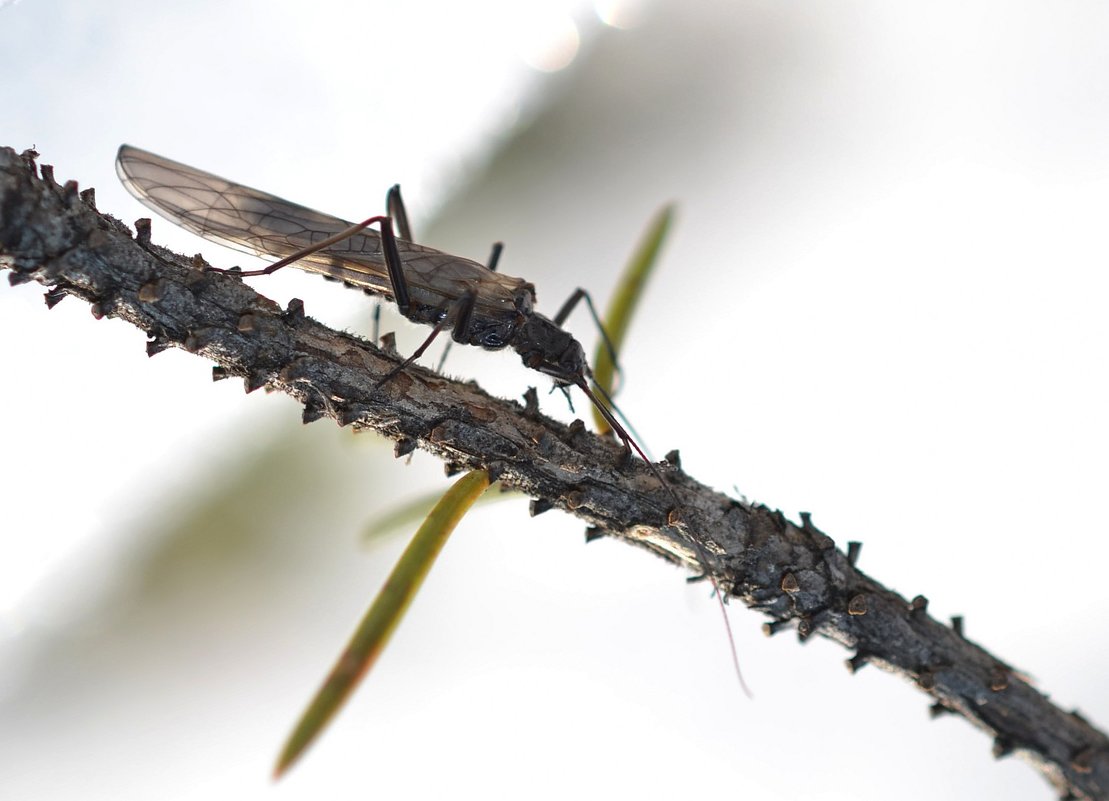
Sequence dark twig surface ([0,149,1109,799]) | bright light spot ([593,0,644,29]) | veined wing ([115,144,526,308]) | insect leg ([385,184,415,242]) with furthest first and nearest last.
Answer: bright light spot ([593,0,644,29]) < insect leg ([385,184,415,242]) < veined wing ([115,144,526,308]) < dark twig surface ([0,149,1109,799])

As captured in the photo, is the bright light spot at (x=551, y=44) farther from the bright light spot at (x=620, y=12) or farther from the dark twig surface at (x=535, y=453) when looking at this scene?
the dark twig surface at (x=535, y=453)

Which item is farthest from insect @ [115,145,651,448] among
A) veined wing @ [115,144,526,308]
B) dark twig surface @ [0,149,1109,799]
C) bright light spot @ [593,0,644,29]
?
bright light spot @ [593,0,644,29]

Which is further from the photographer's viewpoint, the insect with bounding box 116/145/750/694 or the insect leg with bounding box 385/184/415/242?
the insect leg with bounding box 385/184/415/242

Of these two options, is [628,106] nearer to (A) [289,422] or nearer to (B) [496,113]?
(B) [496,113]

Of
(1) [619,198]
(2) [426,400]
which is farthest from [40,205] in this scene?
(1) [619,198]

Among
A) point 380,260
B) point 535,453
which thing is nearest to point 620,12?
point 380,260

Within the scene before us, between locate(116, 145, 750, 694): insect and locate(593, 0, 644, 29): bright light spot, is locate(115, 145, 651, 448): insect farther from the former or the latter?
locate(593, 0, 644, 29): bright light spot

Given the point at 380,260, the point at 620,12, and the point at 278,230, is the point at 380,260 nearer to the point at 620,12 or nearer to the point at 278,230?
the point at 278,230
